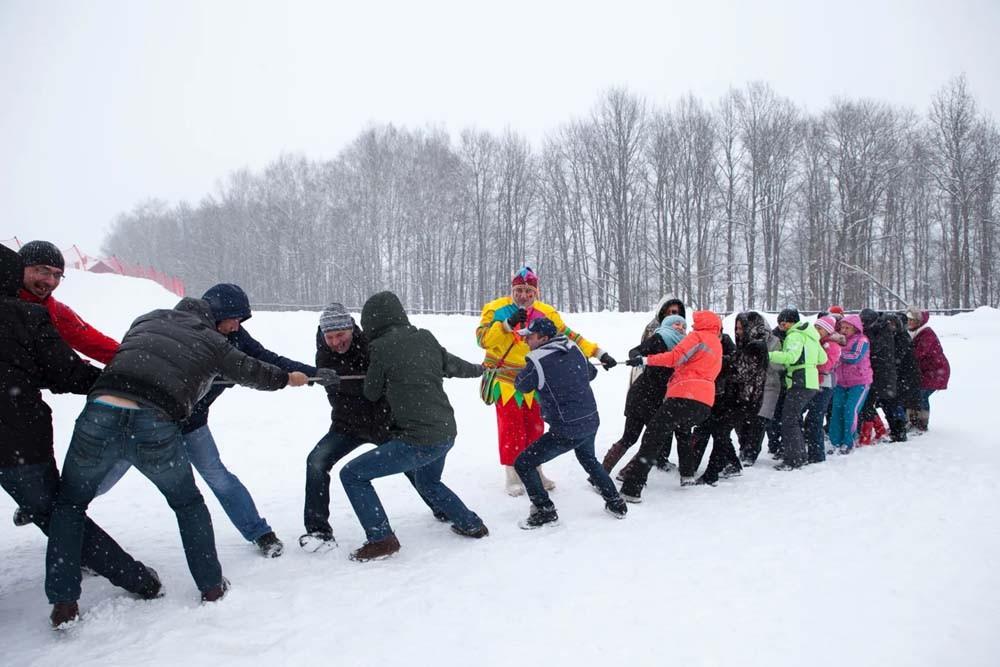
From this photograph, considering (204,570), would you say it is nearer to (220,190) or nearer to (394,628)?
(394,628)

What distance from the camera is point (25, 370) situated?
3113 millimetres

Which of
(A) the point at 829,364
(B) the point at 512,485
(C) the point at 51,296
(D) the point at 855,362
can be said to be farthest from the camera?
(D) the point at 855,362

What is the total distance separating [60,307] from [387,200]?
37268 mm

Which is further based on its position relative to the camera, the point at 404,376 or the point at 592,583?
the point at 404,376

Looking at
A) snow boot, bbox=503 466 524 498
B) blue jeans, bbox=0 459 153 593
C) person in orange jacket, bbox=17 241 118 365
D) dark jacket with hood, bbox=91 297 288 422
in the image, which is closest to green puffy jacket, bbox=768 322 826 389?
snow boot, bbox=503 466 524 498

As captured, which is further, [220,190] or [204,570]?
[220,190]

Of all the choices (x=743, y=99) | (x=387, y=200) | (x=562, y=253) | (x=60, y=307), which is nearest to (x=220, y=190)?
(x=387, y=200)

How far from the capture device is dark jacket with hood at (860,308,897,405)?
300 inches

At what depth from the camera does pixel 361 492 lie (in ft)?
13.1

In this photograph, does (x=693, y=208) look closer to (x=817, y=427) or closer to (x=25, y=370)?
(x=817, y=427)

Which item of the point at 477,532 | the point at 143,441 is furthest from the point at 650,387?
the point at 143,441

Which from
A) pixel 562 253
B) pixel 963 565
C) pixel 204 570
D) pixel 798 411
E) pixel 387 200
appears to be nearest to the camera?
pixel 204 570

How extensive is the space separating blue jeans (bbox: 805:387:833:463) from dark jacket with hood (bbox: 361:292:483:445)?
475 cm

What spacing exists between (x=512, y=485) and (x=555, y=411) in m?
1.46
